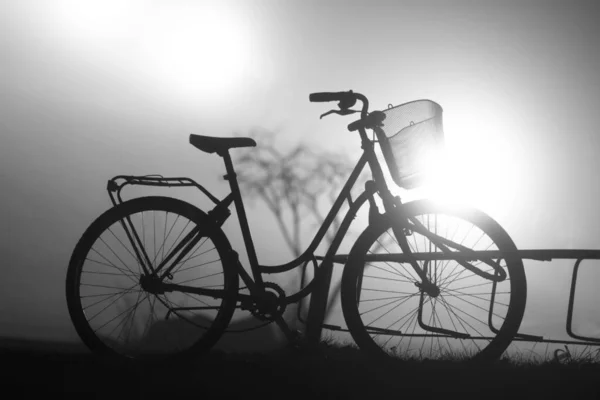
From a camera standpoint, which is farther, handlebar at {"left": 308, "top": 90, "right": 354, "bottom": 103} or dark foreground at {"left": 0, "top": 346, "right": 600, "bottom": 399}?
handlebar at {"left": 308, "top": 90, "right": 354, "bottom": 103}

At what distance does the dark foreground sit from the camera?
1.70 m

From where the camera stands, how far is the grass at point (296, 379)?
1.71 meters

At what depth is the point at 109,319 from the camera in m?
2.58

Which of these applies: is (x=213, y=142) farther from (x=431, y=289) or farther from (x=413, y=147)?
(x=431, y=289)

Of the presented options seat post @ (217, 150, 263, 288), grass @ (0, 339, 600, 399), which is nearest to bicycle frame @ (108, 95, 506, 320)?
seat post @ (217, 150, 263, 288)

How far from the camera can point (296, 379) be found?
1812 mm

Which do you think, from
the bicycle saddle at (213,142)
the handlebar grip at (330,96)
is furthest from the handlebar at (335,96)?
the bicycle saddle at (213,142)

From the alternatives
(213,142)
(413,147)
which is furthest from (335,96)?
(213,142)

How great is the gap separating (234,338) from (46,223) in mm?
1234

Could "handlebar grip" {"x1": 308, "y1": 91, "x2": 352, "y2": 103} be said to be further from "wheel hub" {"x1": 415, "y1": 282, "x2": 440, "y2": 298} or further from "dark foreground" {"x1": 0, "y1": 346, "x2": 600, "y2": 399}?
"dark foreground" {"x1": 0, "y1": 346, "x2": 600, "y2": 399}

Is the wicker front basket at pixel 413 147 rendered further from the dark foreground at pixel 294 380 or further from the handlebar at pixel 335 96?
the dark foreground at pixel 294 380

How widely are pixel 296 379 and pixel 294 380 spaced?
0.5 inches

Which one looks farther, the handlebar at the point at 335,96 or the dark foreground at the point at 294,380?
the handlebar at the point at 335,96

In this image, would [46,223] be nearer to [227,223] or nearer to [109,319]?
[109,319]
